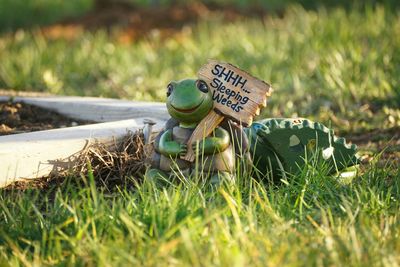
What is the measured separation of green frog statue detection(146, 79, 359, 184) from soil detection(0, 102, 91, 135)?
1.10m

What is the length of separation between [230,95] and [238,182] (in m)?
0.42

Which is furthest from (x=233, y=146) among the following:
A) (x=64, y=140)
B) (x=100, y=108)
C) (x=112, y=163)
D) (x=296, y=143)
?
(x=100, y=108)

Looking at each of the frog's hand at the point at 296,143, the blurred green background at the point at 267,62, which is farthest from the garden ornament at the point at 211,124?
the blurred green background at the point at 267,62

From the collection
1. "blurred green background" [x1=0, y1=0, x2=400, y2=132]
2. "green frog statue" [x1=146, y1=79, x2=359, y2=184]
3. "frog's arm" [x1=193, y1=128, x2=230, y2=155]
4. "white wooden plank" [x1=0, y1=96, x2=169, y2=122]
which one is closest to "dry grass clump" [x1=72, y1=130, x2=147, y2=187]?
"green frog statue" [x1=146, y1=79, x2=359, y2=184]

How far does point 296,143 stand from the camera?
13.0 ft

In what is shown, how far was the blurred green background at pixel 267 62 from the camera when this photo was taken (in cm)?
603

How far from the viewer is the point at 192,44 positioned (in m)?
8.04

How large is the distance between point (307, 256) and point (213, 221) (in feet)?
1.26

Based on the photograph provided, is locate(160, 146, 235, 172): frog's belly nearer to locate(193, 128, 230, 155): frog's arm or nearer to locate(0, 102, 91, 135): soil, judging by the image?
locate(193, 128, 230, 155): frog's arm

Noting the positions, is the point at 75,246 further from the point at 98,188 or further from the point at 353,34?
the point at 353,34

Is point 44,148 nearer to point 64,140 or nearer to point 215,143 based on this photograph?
point 64,140

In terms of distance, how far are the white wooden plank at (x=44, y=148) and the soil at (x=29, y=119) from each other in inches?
20.9

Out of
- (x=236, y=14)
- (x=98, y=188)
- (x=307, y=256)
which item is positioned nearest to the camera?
(x=307, y=256)

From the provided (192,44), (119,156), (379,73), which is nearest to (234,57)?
(192,44)
